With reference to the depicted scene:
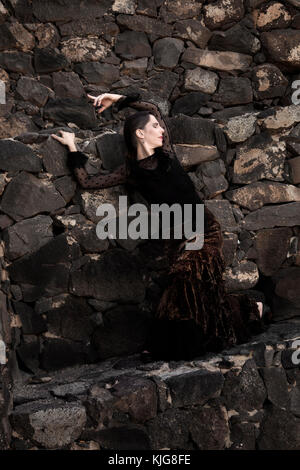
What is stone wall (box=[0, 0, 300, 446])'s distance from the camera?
2.92m

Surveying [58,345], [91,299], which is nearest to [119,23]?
[91,299]

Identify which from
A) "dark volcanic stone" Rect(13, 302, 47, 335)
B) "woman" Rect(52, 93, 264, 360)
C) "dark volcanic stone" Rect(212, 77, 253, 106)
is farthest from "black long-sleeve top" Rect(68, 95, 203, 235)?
"dark volcanic stone" Rect(212, 77, 253, 106)

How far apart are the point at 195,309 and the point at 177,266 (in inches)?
10.7

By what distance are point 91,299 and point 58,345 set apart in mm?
327

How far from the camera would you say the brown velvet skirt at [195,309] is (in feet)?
9.47

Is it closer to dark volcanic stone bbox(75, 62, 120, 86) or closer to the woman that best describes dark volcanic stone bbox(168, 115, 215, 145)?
the woman

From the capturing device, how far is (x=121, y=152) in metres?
3.23

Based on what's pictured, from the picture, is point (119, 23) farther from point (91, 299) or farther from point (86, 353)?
point (86, 353)

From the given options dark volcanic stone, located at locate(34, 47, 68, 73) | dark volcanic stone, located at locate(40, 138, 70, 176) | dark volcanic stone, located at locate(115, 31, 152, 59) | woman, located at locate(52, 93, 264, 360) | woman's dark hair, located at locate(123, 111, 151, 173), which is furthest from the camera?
dark volcanic stone, located at locate(115, 31, 152, 59)

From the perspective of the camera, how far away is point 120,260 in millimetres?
3109

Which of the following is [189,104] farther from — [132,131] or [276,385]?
[276,385]

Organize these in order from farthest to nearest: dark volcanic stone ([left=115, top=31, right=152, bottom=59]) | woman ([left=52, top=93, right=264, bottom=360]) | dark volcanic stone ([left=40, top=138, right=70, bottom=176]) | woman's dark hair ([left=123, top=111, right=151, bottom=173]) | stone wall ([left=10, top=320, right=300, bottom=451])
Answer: dark volcanic stone ([left=115, top=31, right=152, bottom=59]) < woman's dark hair ([left=123, top=111, right=151, bottom=173]) < dark volcanic stone ([left=40, top=138, right=70, bottom=176]) < woman ([left=52, top=93, right=264, bottom=360]) < stone wall ([left=10, top=320, right=300, bottom=451])

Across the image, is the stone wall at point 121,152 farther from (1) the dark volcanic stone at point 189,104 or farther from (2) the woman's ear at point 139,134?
(2) the woman's ear at point 139,134

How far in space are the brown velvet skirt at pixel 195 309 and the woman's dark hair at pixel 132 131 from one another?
56 centimetres
